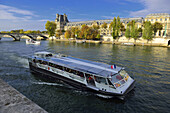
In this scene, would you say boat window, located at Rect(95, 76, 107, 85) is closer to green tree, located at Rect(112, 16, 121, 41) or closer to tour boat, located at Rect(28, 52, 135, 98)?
tour boat, located at Rect(28, 52, 135, 98)

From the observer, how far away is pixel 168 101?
15.1 m

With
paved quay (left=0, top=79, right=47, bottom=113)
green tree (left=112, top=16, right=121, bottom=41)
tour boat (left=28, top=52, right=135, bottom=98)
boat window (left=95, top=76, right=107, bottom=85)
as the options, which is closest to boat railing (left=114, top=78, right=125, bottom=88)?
tour boat (left=28, top=52, right=135, bottom=98)

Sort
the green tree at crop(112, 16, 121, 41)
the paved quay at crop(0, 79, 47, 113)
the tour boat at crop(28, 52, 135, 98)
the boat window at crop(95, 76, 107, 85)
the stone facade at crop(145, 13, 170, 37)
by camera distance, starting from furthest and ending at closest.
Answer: the stone facade at crop(145, 13, 170, 37) < the green tree at crop(112, 16, 121, 41) < the boat window at crop(95, 76, 107, 85) < the tour boat at crop(28, 52, 135, 98) < the paved quay at crop(0, 79, 47, 113)

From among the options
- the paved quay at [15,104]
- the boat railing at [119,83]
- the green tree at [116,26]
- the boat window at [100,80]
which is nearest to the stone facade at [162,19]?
the green tree at [116,26]

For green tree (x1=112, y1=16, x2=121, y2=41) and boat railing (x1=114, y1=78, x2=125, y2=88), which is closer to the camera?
boat railing (x1=114, y1=78, x2=125, y2=88)

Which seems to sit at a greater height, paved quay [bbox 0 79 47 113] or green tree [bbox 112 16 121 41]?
green tree [bbox 112 16 121 41]

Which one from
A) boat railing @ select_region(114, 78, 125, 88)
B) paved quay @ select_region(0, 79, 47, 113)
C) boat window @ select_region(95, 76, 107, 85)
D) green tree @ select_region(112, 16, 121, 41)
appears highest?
green tree @ select_region(112, 16, 121, 41)

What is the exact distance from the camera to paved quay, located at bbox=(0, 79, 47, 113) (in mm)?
6991

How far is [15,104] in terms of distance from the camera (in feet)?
24.9

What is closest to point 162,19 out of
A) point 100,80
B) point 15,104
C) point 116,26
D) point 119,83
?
point 116,26

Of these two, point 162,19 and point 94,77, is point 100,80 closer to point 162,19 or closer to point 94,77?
point 94,77

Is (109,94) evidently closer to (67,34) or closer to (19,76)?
(19,76)

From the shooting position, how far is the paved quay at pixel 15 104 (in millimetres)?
6991

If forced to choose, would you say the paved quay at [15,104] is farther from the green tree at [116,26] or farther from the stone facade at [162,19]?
the stone facade at [162,19]
